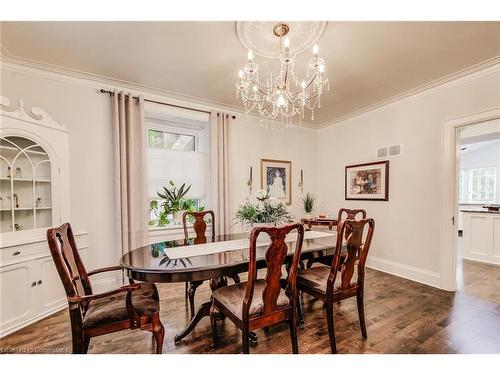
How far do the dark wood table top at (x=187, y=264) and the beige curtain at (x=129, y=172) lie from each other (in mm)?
1051

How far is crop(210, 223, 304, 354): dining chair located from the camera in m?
1.45

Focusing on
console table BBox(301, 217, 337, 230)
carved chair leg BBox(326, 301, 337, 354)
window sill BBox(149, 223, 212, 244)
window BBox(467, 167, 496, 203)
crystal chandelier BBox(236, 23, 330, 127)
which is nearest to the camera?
carved chair leg BBox(326, 301, 337, 354)

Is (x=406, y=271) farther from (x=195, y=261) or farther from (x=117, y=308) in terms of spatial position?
(x=117, y=308)

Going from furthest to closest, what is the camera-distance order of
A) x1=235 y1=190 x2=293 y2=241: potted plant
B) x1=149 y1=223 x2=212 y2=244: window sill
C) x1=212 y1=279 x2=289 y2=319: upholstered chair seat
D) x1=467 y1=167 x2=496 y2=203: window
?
x1=467 y1=167 x2=496 y2=203: window
x1=149 y1=223 x2=212 y2=244: window sill
x1=235 y1=190 x2=293 y2=241: potted plant
x1=212 y1=279 x2=289 y2=319: upholstered chair seat

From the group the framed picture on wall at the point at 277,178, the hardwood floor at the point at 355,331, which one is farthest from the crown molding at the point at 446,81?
the hardwood floor at the point at 355,331

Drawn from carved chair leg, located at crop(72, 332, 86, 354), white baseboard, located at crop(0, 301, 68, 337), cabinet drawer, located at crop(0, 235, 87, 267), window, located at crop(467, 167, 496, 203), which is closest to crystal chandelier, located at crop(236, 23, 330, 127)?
carved chair leg, located at crop(72, 332, 86, 354)

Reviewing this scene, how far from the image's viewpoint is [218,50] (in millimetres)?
2268

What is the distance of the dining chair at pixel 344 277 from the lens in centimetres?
177

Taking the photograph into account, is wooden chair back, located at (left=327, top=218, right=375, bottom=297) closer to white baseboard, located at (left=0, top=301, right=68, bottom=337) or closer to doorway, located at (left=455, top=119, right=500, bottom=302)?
doorway, located at (left=455, top=119, right=500, bottom=302)

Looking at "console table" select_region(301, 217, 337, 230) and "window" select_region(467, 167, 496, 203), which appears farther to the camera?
"window" select_region(467, 167, 496, 203)

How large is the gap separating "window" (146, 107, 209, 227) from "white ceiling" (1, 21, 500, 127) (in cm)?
69

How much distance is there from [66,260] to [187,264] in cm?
73

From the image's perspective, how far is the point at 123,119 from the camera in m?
2.88
